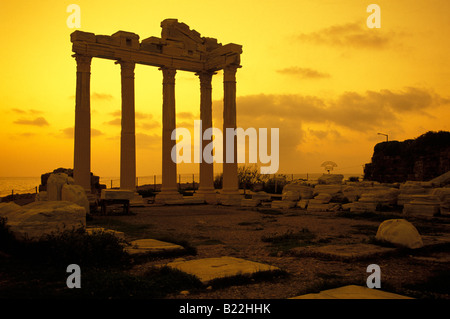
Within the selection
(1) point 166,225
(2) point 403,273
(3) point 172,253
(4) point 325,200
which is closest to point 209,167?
(4) point 325,200

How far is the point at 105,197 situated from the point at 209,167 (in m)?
9.36

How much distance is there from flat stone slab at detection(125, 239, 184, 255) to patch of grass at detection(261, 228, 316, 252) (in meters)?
2.12

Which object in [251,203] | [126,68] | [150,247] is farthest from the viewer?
[251,203]

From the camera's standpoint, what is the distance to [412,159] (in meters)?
38.8

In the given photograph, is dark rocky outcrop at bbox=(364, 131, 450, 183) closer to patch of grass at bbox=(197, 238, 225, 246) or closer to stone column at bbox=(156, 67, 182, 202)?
stone column at bbox=(156, 67, 182, 202)

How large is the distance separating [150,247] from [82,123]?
13.9 m

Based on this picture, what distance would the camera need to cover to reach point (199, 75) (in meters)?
25.7

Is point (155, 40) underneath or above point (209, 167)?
above

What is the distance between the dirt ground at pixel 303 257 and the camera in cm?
543

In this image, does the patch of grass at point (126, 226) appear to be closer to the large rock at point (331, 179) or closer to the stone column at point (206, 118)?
the stone column at point (206, 118)

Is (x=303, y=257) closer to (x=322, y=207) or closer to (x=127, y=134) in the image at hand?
(x=322, y=207)

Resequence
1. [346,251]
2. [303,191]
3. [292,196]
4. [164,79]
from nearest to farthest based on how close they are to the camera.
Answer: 1. [346,251]
2. [292,196]
3. [303,191]
4. [164,79]

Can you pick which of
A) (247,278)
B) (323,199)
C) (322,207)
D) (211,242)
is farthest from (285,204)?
(247,278)
